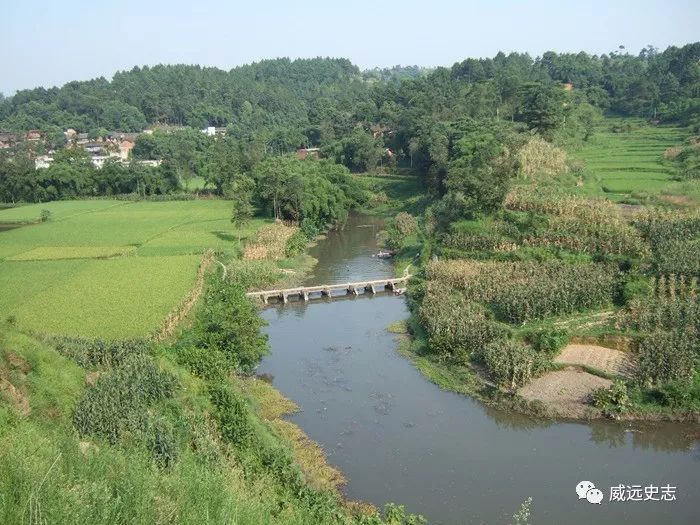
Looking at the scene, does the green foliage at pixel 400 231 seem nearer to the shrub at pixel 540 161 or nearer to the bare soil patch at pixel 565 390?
the shrub at pixel 540 161

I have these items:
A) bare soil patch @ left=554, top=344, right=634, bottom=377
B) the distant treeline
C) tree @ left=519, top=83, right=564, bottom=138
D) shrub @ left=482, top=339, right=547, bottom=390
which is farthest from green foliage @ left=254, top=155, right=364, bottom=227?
bare soil patch @ left=554, top=344, right=634, bottom=377

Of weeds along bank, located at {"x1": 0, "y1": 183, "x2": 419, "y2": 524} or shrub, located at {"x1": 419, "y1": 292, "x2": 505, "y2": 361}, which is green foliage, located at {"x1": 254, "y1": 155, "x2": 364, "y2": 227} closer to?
weeds along bank, located at {"x1": 0, "y1": 183, "x2": 419, "y2": 524}

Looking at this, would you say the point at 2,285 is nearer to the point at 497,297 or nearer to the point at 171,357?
the point at 171,357

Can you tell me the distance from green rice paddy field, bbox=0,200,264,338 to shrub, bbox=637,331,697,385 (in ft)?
57.7

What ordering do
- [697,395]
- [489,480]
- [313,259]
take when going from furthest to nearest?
[313,259] → [697,395] → [489,480]

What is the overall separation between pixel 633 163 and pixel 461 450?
1401 inches

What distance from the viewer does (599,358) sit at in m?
23.7

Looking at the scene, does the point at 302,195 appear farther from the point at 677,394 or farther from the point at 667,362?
the point at 677,394

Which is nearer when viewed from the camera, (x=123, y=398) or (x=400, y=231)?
(x=123, y=398)

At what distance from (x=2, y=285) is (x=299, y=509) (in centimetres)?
2643

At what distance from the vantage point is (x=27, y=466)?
31.2 ft

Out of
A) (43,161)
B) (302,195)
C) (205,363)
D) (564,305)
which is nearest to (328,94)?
(43,161)

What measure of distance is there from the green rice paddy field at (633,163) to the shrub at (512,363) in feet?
55.9

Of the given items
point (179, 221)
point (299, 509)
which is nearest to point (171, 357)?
point (299, 509)
